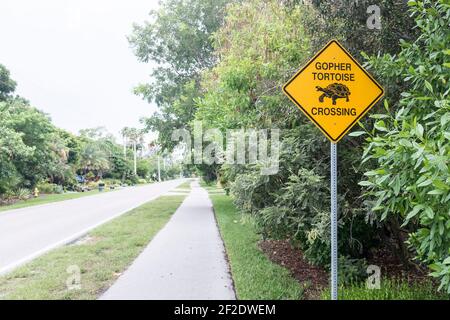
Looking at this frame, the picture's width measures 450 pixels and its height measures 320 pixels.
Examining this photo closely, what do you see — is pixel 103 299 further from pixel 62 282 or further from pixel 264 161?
pixel 264 161

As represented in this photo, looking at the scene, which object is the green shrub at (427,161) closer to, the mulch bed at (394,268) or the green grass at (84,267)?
the mulch bed at (394,268)

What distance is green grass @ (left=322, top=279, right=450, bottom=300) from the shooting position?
4695 millimetres

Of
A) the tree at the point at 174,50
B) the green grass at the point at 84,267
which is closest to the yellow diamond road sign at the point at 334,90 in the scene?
the green grass at the point at 84,267

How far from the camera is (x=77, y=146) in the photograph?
152 ft

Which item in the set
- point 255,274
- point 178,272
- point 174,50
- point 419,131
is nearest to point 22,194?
point 174,50

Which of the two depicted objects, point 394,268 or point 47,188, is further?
point 47,188

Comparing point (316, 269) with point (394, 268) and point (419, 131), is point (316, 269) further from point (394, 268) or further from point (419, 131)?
point (419, 131)

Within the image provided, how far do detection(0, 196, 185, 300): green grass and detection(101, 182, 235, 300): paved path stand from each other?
252mm

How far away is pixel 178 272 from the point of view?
6395 millimetres

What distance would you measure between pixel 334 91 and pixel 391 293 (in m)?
2.55

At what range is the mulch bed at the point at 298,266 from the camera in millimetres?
5578

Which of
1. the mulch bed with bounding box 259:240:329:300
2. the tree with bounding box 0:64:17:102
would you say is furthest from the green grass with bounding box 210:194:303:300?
the tree with bounding box 0:64:17:102

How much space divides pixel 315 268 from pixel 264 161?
214cm

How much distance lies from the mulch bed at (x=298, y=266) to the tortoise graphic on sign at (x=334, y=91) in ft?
8.52
